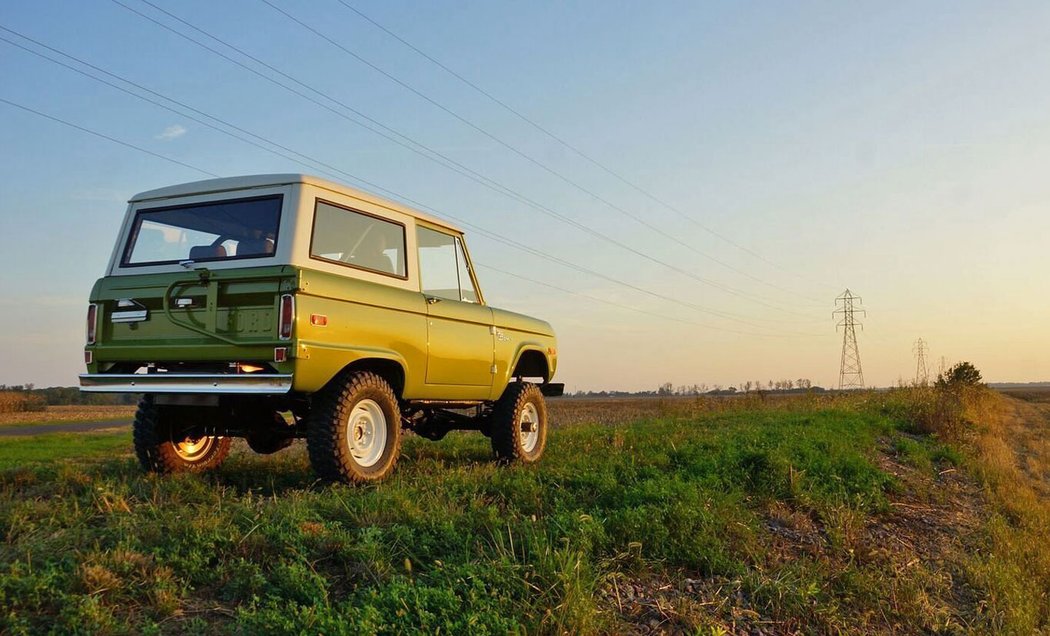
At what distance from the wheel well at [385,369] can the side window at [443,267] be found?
36.0 inches

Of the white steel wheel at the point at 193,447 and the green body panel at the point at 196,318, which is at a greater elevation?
the green body panel at the point at 196,318

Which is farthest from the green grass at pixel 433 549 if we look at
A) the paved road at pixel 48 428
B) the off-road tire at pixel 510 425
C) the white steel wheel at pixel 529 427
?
the paved road at pixel 48 428

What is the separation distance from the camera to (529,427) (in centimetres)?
904

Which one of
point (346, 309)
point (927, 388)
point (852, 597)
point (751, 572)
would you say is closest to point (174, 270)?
point (346, 309)

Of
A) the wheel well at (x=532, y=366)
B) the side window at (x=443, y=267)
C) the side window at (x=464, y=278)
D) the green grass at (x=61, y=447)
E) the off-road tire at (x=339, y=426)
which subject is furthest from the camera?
the green grass at (x=61, y=447)

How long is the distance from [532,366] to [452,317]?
224 cm

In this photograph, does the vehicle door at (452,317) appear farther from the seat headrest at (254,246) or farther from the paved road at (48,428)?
the paved road at (48,428)

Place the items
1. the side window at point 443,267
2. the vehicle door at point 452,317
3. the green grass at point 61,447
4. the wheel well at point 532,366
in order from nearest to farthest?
the vehicle door at point 452,317 < the side window at point 443,267 < the wheel well at point 532,366 < the green grass at point 61,447

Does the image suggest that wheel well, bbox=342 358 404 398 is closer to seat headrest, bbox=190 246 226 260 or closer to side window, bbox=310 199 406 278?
side window, bbox=310 199 406 278

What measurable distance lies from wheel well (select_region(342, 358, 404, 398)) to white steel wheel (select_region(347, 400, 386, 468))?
11.7 inches

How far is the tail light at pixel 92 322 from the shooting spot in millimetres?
6340

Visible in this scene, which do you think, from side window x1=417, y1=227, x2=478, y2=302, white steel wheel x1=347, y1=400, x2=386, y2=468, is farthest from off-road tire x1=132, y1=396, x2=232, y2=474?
side window x1=417, y1=227, x2=478, y2=302

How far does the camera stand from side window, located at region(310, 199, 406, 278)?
6312 mm

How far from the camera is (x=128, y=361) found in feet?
20.5
